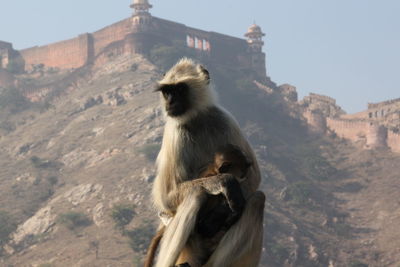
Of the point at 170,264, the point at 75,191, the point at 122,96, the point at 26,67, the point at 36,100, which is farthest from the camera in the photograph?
the point at 26,67

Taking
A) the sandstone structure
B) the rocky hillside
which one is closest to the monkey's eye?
the rocky hillside

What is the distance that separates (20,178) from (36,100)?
15164 millimetres

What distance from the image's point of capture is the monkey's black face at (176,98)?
507cm

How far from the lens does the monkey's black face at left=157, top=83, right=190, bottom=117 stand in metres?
5.07

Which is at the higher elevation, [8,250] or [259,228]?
[259,228]

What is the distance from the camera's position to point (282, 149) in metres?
64.1

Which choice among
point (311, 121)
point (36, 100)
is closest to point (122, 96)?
point (36, 100)

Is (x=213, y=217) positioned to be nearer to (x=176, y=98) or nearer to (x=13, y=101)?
(x=176, y=98)

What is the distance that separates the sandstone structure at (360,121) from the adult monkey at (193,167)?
5396 centimetres

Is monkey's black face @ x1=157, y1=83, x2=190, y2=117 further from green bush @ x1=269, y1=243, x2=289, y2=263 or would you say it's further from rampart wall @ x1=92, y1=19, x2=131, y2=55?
rampart wall @ x1=92, y1=19, x2=131, y2=55

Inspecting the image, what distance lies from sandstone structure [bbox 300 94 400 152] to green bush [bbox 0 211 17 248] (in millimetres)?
25516

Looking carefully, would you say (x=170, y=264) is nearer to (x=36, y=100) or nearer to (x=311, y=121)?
(x=311, y=121)

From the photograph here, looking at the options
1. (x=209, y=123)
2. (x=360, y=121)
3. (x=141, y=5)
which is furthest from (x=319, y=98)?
(x=209, y=123)

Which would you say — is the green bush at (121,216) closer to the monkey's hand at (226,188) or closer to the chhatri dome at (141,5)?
the chhatri dome at (141,5)
